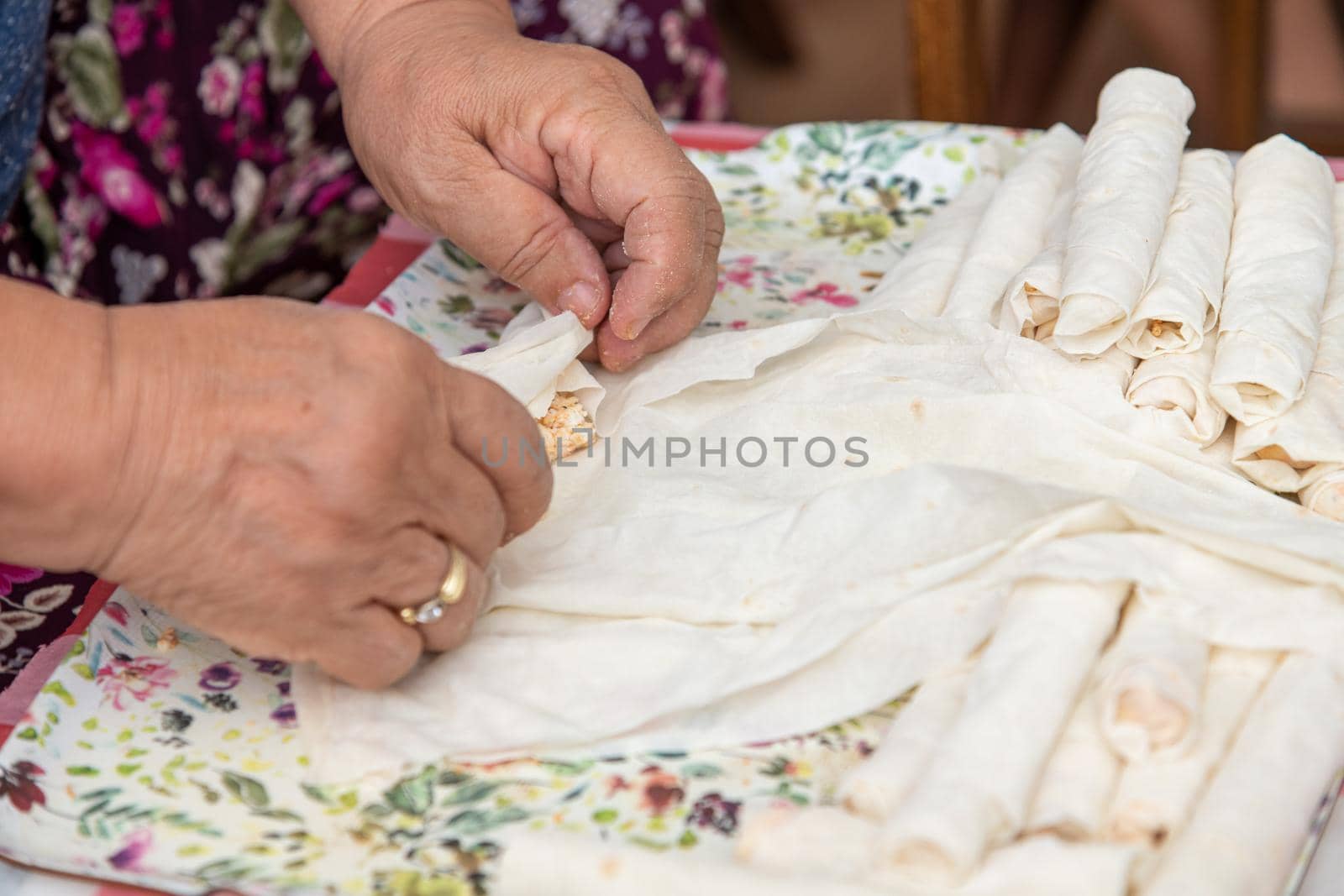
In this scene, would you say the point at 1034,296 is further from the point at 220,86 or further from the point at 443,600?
the point at 220,86

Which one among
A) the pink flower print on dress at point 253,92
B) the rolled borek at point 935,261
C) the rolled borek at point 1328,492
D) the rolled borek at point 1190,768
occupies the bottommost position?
the rolled borek at point 1190,768

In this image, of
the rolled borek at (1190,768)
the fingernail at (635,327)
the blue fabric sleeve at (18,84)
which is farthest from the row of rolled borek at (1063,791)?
the blue fabric sleeve at (18,84)

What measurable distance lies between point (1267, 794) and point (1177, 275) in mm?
423


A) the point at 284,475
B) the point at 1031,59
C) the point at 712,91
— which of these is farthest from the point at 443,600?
the point at 1031,59

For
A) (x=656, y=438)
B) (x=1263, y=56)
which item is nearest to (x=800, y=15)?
(x=1263, y=56)

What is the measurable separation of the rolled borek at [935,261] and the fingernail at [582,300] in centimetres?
24

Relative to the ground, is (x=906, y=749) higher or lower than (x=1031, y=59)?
higher

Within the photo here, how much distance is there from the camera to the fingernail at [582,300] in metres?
0.99

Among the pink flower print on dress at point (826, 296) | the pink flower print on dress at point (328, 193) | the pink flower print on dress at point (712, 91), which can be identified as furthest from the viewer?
the pink flower print on dress at point (712, 91)

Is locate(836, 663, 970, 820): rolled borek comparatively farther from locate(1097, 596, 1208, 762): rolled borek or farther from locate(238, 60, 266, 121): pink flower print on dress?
locate(238, 60, 266, 121): pink flower print on dress

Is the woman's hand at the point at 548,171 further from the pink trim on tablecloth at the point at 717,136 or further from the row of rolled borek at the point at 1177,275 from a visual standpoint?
the pink trim on tablecloth at the point at 717,136

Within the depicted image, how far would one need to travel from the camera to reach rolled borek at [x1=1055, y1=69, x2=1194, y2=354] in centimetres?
88

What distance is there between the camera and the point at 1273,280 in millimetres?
920

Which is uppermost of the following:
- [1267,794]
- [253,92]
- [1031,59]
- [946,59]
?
[253,92]
